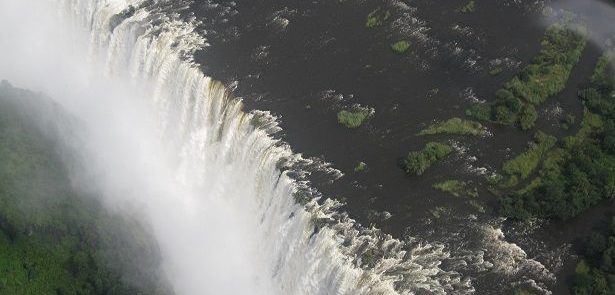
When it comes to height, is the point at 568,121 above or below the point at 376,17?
above

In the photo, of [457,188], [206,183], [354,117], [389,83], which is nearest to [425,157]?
[457,188]

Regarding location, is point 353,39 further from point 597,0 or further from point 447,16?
point 597,0

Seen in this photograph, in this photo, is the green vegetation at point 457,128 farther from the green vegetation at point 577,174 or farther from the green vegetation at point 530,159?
the green vegetation at point 577,174

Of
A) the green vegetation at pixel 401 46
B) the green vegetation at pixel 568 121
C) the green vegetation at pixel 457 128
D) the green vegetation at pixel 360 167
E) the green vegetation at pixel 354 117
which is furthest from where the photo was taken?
the green vegetation at pixel 401 46

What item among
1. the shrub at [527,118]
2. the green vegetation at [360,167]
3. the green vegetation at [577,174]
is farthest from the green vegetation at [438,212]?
the shrub at [527,118]

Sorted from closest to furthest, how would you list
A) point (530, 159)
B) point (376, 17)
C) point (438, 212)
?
point (438, 212) → point (530, 159) → point (376, 17)

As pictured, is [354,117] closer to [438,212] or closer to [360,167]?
[360,167]
